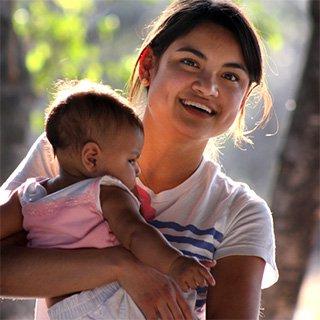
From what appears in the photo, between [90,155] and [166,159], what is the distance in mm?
457

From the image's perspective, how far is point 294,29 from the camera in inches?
728

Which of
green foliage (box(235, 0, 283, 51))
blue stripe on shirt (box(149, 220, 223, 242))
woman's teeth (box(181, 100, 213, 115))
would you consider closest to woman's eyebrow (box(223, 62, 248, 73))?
woman's teeth (box(181, 100, 213, 115))

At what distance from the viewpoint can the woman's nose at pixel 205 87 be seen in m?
2.68

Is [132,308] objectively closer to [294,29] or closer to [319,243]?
[319,243]

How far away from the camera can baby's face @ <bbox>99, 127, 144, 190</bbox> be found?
8.03ft

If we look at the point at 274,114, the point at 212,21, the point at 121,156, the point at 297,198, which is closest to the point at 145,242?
the point at 121,156

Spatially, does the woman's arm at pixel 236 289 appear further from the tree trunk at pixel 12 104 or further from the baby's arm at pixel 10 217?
the tree trunk at pixel 12 104

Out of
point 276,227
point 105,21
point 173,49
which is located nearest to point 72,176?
point 173,49

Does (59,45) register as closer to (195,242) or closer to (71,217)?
(195,242)

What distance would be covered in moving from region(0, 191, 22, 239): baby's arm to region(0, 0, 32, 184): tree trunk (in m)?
4.35

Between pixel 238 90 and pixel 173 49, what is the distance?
23cm

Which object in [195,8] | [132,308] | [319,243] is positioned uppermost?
[195,8]

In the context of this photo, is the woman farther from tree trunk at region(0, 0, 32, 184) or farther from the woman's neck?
tree trunk at region(0, 0, 32, 184)

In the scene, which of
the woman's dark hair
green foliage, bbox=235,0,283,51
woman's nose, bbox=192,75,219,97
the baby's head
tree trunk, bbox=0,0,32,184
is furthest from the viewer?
green foliage, bbox=235,0,283,51
